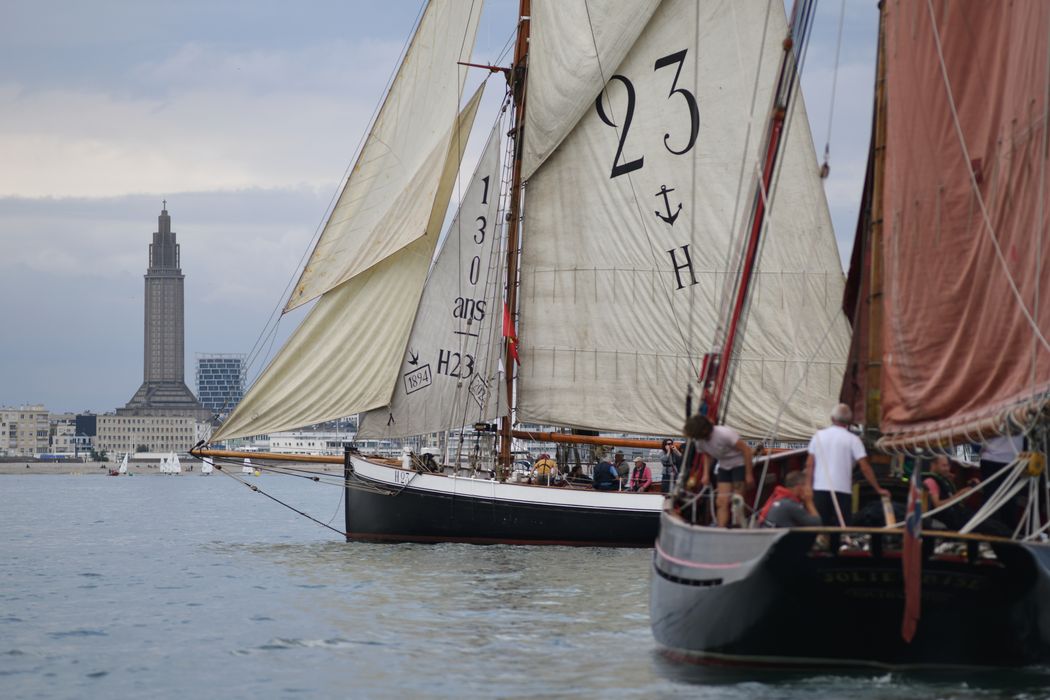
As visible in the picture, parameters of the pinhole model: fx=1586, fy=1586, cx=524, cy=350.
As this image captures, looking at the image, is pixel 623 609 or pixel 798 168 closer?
pixel 623 609

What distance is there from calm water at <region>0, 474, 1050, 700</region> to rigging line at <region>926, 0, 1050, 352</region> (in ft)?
10.5

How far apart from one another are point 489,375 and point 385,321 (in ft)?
8.60

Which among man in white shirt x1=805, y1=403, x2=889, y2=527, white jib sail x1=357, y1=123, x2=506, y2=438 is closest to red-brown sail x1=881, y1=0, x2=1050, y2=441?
man in white shirt x1=805, y1=403, x2=889, y2=527

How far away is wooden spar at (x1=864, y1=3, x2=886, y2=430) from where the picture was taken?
658 inches

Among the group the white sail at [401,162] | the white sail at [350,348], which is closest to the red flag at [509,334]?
the white sail at [350,348]

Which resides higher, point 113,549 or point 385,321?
point 385,321

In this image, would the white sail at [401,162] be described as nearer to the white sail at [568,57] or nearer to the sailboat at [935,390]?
the white sail at [568,57]

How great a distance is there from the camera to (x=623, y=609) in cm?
2169

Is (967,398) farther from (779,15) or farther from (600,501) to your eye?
(779,15)

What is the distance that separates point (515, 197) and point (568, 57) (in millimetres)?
3408

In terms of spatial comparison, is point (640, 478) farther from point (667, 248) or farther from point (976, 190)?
point (976, 190)

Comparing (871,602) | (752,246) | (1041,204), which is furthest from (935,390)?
(752,246)

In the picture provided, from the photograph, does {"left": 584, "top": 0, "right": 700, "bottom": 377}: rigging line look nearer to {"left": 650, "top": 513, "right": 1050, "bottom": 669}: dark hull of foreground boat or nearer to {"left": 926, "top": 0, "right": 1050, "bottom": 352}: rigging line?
{"left": 926, "top": 0, "right": 1050, "bottom": 352}: rigging line

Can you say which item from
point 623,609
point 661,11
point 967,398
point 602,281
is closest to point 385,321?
point 602,281
